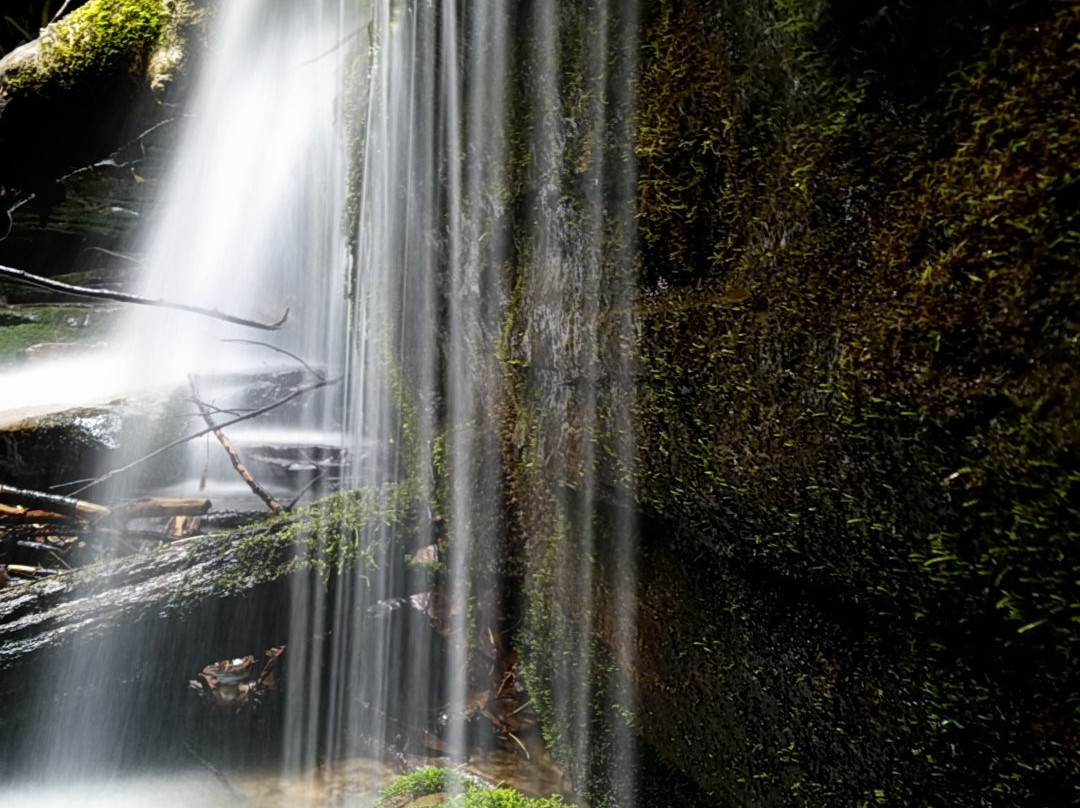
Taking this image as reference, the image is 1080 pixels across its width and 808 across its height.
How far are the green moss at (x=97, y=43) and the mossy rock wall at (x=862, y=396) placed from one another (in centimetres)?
523

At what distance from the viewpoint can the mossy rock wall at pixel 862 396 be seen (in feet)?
4.07

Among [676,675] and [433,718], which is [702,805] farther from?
[433,718]

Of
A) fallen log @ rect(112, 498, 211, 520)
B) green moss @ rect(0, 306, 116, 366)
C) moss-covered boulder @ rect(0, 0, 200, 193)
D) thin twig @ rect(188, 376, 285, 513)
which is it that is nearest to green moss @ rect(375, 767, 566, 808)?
thin twig @ rect(188, 376, 285, 513)

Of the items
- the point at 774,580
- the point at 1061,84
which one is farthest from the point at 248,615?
the point at 1061,84

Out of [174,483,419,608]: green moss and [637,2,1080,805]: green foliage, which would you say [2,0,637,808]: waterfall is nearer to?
[174,483,419,608]: green moss

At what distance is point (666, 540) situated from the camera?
2.41m

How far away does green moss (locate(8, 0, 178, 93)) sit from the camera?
5.30 metres

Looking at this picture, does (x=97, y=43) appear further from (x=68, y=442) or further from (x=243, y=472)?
(x=243, y=472)

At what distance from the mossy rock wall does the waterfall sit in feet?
0.83

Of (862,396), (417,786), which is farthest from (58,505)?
(862,396)

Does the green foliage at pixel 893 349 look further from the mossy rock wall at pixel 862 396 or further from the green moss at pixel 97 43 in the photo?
the green moss at pixel 97 43

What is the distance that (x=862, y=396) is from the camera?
1.55 metres

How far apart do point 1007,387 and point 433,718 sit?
135 inches

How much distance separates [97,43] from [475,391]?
4.76m
